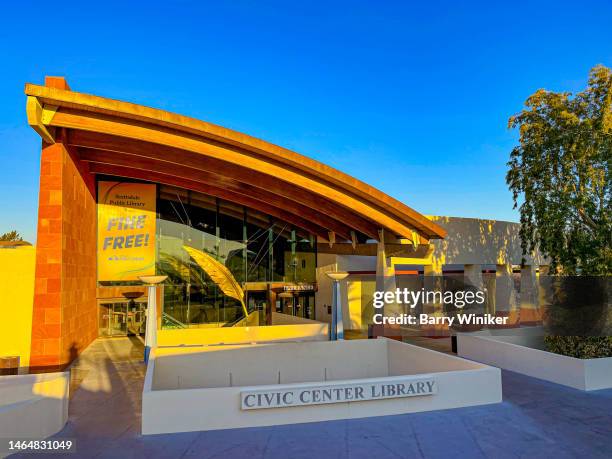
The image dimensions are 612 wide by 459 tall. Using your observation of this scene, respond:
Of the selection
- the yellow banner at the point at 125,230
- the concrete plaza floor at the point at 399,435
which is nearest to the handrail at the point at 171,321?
the yellow banner at the point at 125,230

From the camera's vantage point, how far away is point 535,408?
9.08 metres

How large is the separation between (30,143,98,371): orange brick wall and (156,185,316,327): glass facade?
222 inches

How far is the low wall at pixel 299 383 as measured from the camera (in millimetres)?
7523

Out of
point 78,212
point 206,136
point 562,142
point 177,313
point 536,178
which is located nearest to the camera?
point 206,136

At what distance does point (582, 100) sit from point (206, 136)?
14324 mm

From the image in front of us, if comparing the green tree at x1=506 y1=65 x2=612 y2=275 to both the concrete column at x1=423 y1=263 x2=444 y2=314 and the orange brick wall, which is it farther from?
the orange brick wall

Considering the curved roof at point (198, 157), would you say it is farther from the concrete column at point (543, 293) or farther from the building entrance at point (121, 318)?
the building entrance at point (121, 318)

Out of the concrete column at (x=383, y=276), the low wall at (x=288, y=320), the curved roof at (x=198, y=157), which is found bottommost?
the low wall at (x=288, y=320)

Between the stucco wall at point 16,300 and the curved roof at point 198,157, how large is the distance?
390 cm

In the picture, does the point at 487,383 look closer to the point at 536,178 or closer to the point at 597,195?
the point at 597,195

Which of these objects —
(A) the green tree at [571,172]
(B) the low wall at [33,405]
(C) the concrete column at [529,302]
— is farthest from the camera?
(A) the green tree at [571,172]

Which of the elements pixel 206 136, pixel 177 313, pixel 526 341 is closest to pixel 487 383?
pixel 526 341

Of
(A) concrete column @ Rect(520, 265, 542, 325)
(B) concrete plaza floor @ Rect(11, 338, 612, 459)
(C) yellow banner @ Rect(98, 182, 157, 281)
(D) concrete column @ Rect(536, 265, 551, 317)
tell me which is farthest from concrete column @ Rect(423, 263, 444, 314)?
(C) yellow banner @ Rect(98, 182, 157, 281)

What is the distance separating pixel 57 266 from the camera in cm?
1363
